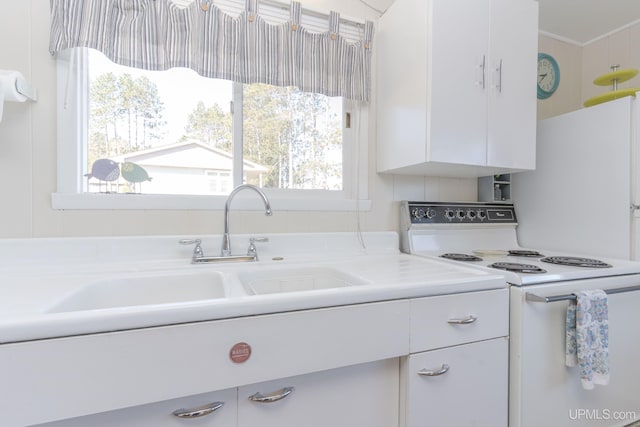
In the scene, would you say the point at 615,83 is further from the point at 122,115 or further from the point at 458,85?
the point at 122,115

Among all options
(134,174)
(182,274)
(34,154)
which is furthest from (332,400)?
(34,154)

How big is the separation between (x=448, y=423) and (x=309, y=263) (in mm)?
783

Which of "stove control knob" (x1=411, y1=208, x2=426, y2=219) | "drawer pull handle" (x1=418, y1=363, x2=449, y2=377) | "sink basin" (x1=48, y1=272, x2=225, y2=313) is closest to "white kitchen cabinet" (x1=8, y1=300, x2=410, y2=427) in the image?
"drawer pull handle" (x1=418, y1=363, x2=449, y2=377)

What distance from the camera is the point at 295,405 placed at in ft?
2.92

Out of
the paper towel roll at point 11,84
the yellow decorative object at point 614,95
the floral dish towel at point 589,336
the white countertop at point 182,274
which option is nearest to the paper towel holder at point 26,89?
the paper towel roll at point 11,84

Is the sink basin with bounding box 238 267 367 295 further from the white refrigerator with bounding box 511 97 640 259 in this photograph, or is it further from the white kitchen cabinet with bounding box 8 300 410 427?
the white refrigerator with bounding box 511 97 640 259

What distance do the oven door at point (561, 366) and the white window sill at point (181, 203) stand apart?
0.89m

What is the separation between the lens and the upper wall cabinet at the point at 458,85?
4.47 ft

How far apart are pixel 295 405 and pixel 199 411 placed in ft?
0.89

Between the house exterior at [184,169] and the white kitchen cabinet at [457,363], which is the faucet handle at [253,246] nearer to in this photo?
the house exterior at [184,169]

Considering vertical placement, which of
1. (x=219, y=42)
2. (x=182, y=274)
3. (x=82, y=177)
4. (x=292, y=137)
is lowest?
(x=182, y=274)

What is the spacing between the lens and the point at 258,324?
0.79m

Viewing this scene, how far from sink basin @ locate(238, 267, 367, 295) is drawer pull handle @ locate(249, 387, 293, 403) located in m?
0.40

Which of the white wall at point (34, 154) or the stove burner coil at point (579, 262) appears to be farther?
the stove burner coil at point (579, 262)
